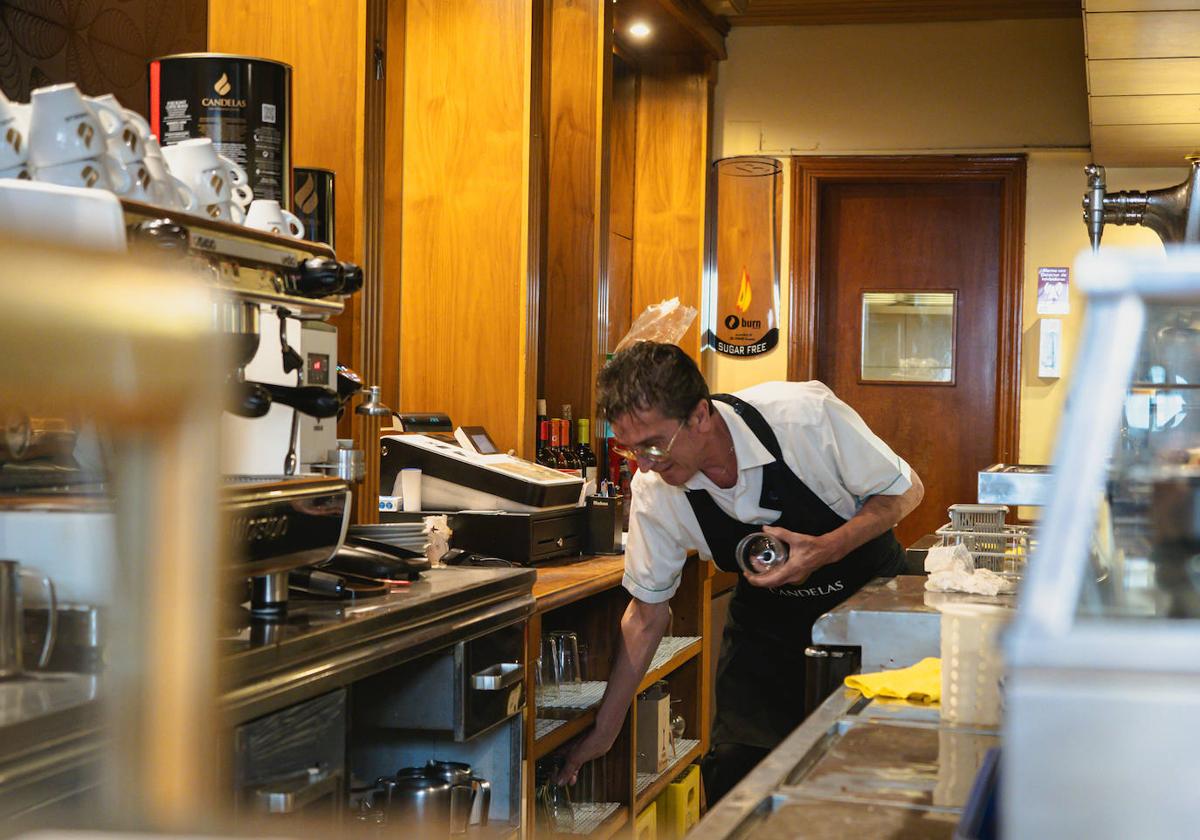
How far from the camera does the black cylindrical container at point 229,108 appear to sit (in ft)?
6.83

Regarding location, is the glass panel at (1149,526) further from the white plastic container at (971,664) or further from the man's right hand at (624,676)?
the man's right hand at (624,676)

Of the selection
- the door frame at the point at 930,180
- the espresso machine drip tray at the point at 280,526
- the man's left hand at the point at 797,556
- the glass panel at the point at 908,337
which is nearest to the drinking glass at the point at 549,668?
the man's left hand at the point at 797,556

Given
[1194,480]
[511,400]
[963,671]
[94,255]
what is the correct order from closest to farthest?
1. [94,255]
2. [1194,480]
3. [963,671]
4. [511,400]

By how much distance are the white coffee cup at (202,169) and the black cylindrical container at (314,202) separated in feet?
2.02

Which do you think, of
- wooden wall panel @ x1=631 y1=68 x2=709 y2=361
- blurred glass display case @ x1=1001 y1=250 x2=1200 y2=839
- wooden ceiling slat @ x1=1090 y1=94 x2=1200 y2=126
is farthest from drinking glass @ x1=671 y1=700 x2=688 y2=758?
blurred glass display case @ x1=1001 y1=250 x2=1200 y2=839

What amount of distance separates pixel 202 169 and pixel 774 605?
5.42 ft

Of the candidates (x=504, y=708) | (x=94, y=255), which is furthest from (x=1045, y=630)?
(x=504, y=708)

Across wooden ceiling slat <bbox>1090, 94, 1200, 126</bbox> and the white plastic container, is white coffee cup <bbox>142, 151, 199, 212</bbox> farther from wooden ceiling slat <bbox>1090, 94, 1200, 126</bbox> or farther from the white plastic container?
wooden ceiling slat <bbox>1090, 94, 1200, 126</bbox>

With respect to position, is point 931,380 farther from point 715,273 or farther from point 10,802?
point 10,802

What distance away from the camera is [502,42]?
12.3ft

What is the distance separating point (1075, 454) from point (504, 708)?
1.87m

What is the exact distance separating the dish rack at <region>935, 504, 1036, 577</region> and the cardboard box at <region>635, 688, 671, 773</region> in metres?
0.91

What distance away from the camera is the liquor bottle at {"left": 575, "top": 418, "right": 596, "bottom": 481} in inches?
167

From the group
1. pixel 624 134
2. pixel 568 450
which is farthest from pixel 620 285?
pixel 568 450
